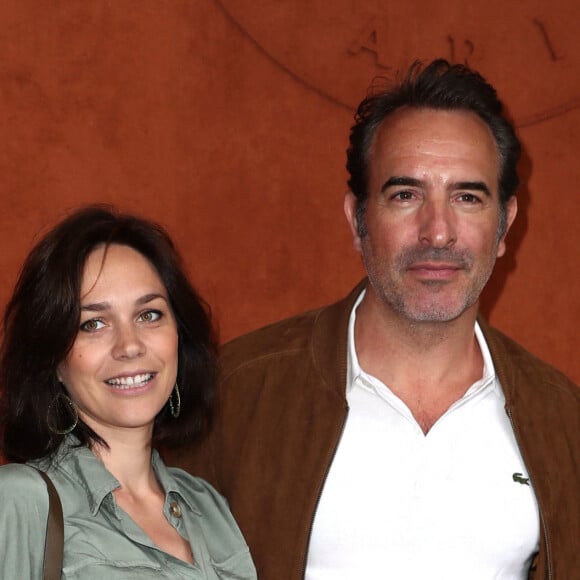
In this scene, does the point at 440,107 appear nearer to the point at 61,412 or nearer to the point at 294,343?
the point at 294,343

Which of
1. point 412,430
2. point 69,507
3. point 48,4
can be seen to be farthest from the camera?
point 48,4

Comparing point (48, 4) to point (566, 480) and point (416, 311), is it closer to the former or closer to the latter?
point (416, 311)

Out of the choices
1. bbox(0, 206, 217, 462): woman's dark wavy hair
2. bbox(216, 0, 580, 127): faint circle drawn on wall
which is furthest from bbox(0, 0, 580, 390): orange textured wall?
bbox(0, 206, 217, 462): woman's dark wavy hair

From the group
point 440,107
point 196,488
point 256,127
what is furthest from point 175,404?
point 256,127

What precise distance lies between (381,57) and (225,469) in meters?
1.38

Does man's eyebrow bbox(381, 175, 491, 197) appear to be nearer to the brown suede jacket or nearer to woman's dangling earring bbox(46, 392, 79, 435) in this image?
the brown suede jacket

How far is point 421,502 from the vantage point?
226 centimetres

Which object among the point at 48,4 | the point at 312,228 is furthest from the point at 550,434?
the point at 48,4

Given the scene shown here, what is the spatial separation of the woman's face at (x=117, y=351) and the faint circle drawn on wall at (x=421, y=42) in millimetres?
1216

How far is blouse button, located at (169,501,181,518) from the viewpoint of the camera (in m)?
2.10

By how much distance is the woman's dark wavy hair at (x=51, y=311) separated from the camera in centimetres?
198

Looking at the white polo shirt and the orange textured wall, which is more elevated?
the orange textured wall

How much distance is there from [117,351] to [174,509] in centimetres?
34

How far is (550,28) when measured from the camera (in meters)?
3.36
